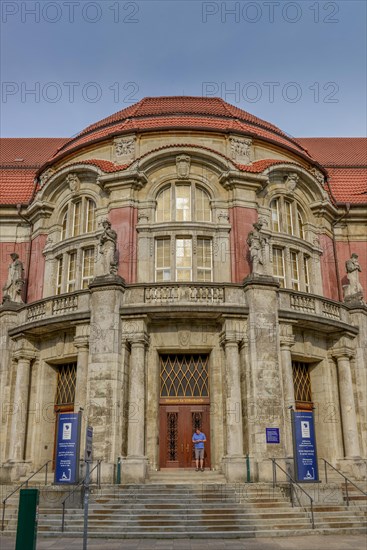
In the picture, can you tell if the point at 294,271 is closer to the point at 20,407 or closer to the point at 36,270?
the point at 36,270

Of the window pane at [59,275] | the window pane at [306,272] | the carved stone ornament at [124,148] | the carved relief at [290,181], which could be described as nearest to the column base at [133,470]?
the window pane at [59,275]

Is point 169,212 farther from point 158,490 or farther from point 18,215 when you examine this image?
point 158,490

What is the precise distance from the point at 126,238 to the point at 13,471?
918 cm

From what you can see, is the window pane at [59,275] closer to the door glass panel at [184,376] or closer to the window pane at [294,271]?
the door glass panel at [184,376]

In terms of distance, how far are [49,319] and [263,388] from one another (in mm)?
7857

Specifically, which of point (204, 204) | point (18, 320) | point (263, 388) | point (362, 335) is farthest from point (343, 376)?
point (18, 320)

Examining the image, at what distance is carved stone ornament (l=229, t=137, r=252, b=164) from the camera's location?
71.4 feet

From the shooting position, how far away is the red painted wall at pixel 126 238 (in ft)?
65.2

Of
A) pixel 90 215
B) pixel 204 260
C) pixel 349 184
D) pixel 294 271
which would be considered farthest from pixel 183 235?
pixel 349 184

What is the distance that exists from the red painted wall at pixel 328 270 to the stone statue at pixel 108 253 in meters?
9.32

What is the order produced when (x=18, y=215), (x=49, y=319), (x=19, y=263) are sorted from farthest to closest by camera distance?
1. (x=18, y=215)
2. (x=19, y=263)
3. (x=49, y=319)

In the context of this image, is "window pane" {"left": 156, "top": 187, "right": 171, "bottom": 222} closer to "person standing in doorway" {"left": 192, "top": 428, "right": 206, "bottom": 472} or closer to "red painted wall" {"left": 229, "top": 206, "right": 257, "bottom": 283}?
"red painted wall" {"left": 229, "top": 206, "right": 257, "bottom": 283}

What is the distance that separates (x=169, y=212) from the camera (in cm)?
2102

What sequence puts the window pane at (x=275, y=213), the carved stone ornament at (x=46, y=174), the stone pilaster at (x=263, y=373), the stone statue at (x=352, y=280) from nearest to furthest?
1. the stone pilaster at (x=263, y=373)
2. the stone statue at (x=352, y=280)
3. the window pane at (x=275, y=213)
4. the carved stone ornament at (x=46, y=174)
